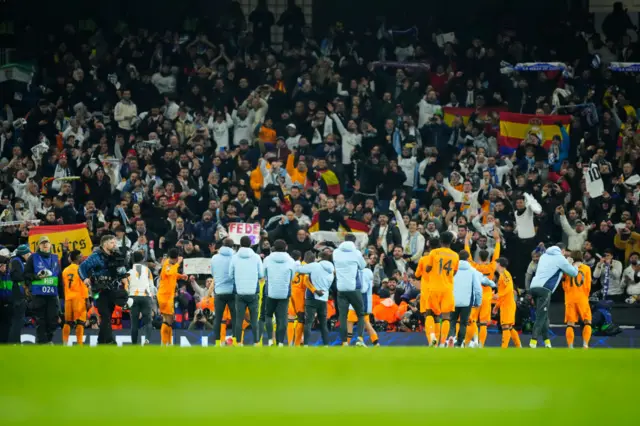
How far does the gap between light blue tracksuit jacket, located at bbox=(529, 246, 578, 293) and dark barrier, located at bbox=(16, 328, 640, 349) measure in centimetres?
212

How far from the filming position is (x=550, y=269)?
19594 mm

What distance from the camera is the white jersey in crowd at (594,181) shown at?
24.2 metres

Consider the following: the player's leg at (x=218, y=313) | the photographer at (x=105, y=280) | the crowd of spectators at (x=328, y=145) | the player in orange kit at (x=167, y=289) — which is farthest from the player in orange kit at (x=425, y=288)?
the photographer at (x=105, y=280)

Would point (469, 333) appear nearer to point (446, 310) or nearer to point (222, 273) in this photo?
point (446, 310)

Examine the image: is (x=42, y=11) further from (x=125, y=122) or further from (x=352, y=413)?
(x=352, y=413)

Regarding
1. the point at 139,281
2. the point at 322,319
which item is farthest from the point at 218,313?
the point at 322,319

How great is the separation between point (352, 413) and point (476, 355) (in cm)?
459

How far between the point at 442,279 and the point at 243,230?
437 centimetres

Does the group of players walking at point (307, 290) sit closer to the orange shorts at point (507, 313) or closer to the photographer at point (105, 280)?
the orange shorts at point (507, 313)

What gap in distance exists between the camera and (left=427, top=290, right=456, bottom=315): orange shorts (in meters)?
19.0

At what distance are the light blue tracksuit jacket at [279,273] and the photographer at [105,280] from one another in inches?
99.1

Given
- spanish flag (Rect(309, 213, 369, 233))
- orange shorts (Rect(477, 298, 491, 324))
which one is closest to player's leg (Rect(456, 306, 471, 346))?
orange shorts (Rect(477, 298, 491, 324))

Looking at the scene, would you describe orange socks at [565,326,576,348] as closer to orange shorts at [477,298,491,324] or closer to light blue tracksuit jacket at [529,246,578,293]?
light blue tracksuit jacket at [529,246,578,293]

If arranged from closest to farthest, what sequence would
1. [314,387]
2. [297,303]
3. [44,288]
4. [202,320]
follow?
[314,387]
[44,288]
[297,303]
[202,320]
